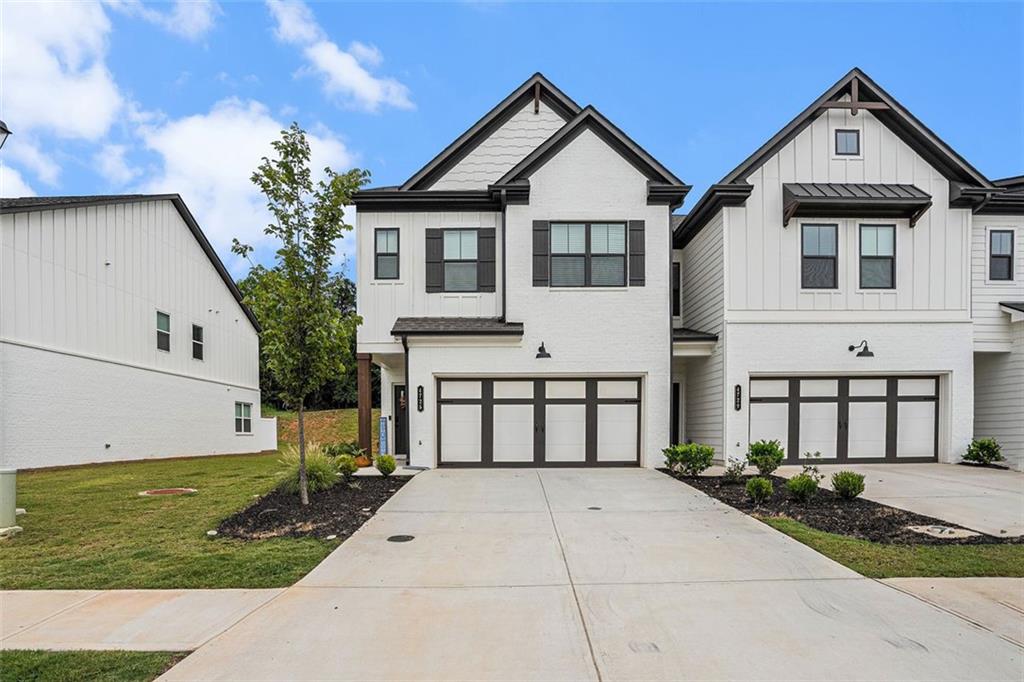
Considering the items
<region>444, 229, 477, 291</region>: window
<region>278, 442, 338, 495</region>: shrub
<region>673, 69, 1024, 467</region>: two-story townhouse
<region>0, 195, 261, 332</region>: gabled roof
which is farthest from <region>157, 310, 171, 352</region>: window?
<region>673, 69, 1024, 467</region>: two-story townhouse

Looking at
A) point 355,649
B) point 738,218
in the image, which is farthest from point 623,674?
point 738,218

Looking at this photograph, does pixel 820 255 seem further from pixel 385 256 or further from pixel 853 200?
pixel 385 256

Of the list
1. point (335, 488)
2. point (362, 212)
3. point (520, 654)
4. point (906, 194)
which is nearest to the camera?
point (520, 654)

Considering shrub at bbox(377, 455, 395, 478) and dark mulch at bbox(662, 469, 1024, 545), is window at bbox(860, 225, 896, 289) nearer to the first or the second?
dark mulch at bbox(662, 469, 1024, 545)

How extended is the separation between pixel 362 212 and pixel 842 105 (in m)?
12.0

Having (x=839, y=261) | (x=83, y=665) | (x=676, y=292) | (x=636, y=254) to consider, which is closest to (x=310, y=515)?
(x=83, y=665)

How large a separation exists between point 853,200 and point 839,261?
4.77 ft

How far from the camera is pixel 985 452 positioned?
543 inches

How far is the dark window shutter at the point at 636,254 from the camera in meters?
14.1

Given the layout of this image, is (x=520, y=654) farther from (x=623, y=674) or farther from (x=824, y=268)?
(x=824, y=268)

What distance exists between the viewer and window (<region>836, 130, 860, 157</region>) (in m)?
14.4

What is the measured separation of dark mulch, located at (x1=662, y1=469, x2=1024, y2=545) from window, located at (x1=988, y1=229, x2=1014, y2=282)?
8.76 meters

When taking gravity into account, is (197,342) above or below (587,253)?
below

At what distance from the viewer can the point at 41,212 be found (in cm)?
1518
